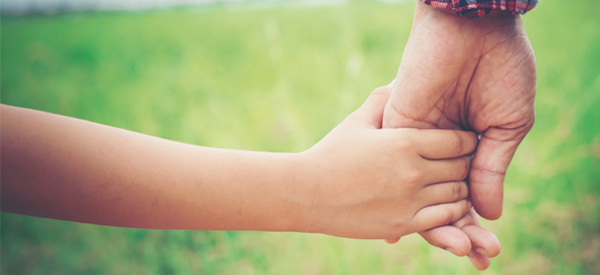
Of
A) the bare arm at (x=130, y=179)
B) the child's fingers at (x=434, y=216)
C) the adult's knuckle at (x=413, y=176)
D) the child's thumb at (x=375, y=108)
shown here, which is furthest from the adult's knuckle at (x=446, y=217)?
the bare arm at (x=130, y=179)

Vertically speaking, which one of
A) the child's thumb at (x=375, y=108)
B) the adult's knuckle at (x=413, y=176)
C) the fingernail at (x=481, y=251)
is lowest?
the fingernail at (x=481, y=251)

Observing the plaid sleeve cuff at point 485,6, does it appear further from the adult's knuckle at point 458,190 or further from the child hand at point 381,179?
the adult's knuckle at point 458,190

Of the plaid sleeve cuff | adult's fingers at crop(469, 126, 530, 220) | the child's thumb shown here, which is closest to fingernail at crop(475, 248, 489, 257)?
adult's fingers at crop(469, 126, 530, 220)

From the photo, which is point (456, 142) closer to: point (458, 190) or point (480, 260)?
point (458, 190)

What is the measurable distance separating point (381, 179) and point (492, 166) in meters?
0.28

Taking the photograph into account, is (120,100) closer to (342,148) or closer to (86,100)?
(86,100)

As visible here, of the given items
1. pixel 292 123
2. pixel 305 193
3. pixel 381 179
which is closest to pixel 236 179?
pixel 305 193

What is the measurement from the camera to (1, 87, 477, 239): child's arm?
67 centimetres

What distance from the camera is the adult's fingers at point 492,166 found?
33.7 inches

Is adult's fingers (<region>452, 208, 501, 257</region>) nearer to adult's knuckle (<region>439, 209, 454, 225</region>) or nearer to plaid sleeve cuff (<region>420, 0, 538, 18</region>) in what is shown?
adult's knuckle (<region>439, 209, 454, 225</region>)

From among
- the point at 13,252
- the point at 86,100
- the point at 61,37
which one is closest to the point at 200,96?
the point at 86,100

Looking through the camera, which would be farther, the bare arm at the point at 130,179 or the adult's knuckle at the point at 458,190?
the adult's knuckle at the point at 458,190

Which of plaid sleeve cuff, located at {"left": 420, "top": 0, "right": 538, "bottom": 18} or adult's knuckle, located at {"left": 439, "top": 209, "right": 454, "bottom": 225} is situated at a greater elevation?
plaid sleeve cuff, located at {"left": 420, "top": 0, "right": 538, "bottom": 18}

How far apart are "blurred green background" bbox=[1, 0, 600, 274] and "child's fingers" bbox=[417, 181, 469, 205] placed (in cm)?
39
